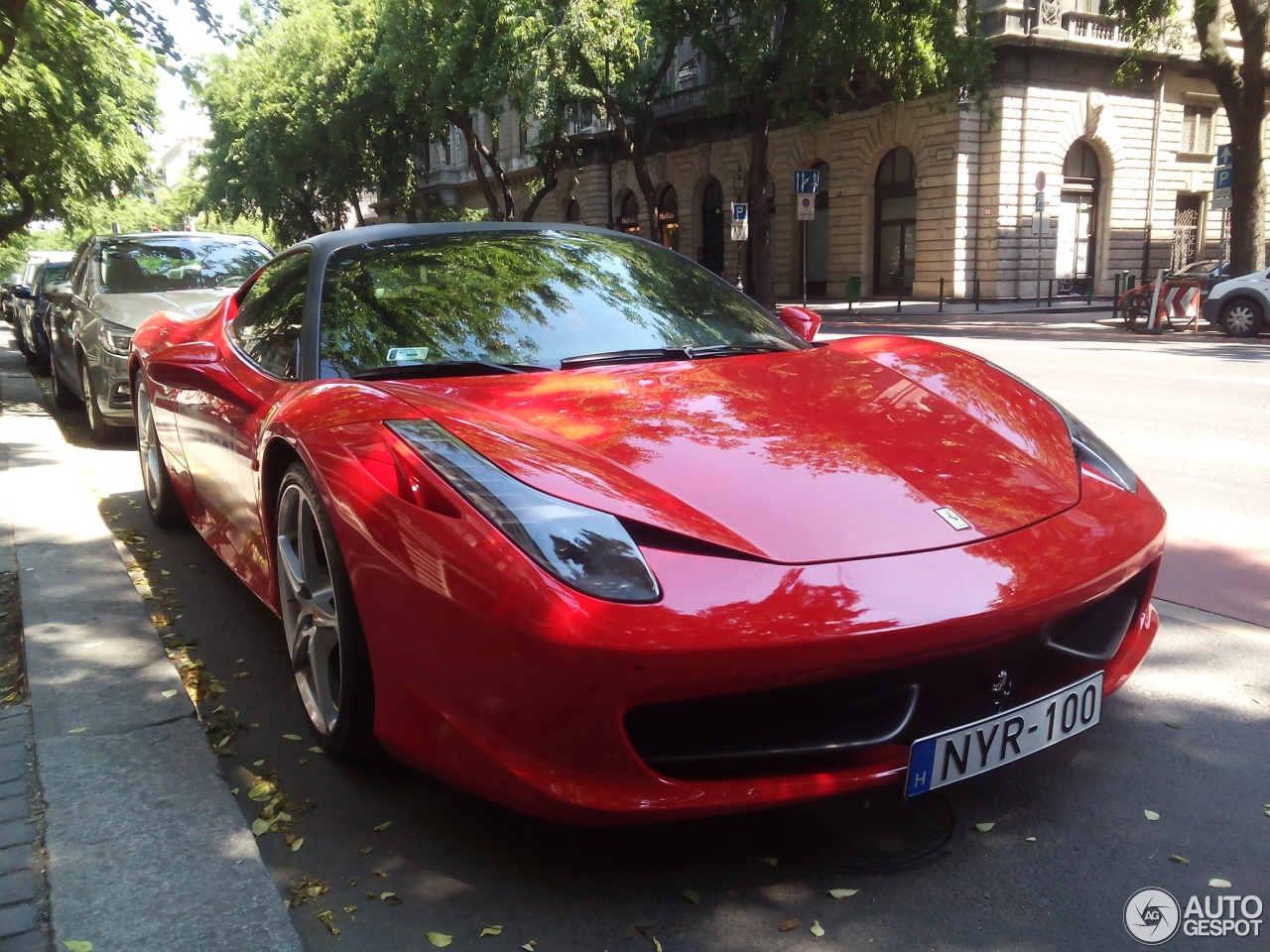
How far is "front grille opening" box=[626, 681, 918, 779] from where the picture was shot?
205cm

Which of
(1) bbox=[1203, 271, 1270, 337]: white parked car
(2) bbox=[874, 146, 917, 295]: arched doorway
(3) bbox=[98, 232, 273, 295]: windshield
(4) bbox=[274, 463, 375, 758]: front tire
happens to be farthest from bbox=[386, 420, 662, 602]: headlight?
(2) bbox=[874, 146, 917, 295]: arched doorway

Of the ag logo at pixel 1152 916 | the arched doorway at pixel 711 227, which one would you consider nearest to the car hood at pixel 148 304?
the ag logo at pixel 1152 916

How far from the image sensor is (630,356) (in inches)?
126

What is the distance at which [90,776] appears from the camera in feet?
8.83

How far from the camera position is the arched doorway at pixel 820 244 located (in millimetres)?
32844

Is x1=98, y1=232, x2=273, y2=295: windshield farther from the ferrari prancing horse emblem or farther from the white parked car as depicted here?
the white parked car

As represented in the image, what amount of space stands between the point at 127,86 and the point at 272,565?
1998 cm

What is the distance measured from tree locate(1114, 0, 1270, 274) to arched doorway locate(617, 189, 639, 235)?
24.0 meters

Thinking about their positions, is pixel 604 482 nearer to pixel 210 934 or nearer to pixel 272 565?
pixel 210 934

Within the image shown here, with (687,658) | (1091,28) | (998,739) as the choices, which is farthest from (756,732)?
(1091,28)

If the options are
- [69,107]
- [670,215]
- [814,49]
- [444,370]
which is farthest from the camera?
[670,215]

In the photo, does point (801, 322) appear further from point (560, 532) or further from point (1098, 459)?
point (560, 532)

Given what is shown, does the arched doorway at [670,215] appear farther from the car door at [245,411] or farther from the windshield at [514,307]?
the windshield at [514,307]

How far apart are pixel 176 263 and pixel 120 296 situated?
698 millimetres
